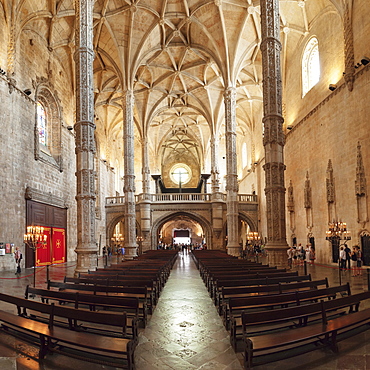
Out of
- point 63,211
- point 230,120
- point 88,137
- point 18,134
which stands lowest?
point 63,211

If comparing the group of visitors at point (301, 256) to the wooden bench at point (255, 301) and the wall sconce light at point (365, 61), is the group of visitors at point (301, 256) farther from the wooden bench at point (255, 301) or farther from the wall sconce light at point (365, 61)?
the wooden bench at point (255, 301)

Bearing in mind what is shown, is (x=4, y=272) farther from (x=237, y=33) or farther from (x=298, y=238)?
(x=237, y=33)

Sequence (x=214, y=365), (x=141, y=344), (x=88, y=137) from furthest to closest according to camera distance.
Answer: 1. (x=88, y=137)
2. (x=141, y=344)
3. (x=214, y=365)

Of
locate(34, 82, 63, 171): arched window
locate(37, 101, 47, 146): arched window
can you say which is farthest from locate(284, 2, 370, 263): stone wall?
locate(37, 101, 47, 146): arched window

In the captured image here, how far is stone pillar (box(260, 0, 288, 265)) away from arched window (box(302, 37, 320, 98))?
1065 centimetres

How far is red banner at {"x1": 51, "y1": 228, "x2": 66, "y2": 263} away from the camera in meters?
25.0

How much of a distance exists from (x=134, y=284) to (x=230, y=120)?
19.7m

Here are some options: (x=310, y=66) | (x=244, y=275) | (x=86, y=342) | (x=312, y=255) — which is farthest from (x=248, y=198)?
(x=86, y=342)

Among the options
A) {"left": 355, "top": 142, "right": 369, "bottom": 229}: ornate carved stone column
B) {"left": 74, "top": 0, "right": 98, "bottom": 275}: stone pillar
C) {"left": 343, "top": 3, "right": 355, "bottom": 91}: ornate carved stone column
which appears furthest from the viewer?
{"left": 343, "top": 3, "right": 355, "bottom": 91}: ornate carved stone column

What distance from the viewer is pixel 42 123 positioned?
25375 millimetres

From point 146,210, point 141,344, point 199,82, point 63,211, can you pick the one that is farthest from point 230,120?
point 141,344

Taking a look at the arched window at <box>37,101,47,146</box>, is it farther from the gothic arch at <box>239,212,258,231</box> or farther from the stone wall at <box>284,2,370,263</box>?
the gothic arch at <box>239,212,258,231</box>

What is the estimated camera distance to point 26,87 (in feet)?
71.9

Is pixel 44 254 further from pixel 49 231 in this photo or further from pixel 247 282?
pixel 247 282
